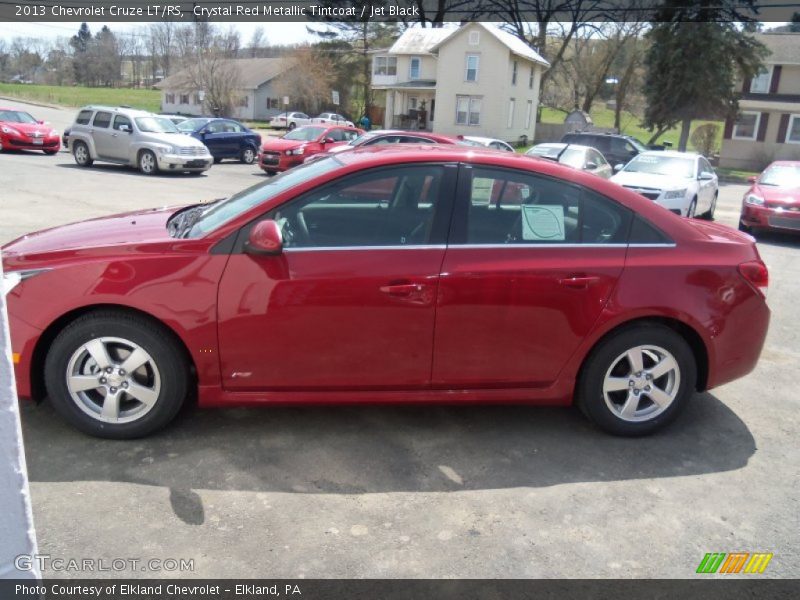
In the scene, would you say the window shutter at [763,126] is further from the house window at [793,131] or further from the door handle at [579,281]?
the door handle at [579,281]

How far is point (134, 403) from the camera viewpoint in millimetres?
3877

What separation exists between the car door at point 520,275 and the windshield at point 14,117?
24087 millimetres

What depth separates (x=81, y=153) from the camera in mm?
19891

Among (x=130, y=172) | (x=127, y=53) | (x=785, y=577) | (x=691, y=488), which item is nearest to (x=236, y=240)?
(x=691, y=488)

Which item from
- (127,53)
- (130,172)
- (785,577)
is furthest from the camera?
(127,53)

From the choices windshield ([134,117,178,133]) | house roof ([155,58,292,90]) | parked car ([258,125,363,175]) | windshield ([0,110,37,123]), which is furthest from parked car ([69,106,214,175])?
house roof ([155,58,292,90])

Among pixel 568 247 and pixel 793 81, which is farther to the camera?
pixel 793 81

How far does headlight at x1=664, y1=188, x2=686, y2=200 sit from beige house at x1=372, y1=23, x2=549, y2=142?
31.0 m

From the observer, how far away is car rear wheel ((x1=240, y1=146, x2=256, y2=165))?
2498cm

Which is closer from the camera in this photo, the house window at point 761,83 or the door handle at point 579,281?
the door handle at point 579,281

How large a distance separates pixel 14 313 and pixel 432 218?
2338 mm

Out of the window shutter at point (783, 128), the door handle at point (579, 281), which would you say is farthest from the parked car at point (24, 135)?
the window shutter at point (783, 128)

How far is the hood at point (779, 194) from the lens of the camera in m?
12.4
